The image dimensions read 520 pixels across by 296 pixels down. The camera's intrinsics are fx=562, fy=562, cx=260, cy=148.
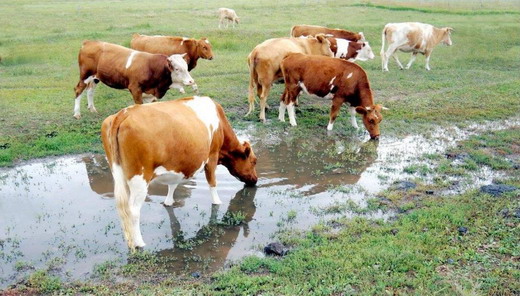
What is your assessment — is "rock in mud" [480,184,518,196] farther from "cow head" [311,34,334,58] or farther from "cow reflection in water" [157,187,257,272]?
"cow head" [311,34,334,58]

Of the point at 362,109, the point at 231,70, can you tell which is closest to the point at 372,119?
the point at 362,109

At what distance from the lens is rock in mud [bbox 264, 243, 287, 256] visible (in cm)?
661

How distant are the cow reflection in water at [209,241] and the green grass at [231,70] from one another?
150 inches

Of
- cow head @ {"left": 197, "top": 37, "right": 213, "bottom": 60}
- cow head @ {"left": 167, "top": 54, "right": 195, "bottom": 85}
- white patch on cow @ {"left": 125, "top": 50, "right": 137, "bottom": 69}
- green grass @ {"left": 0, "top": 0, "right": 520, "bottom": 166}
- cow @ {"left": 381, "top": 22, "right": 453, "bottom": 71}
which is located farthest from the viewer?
cow @ {"left": 381, "top": 22, "right": 453, "bottom": 71}

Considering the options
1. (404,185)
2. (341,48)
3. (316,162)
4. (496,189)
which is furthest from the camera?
(341,48)

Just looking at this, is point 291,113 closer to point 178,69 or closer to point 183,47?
point 178,69

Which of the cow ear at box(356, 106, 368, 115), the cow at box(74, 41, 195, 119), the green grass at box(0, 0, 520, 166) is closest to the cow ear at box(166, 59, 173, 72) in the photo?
the cow at box(74, 41, 195, 119)

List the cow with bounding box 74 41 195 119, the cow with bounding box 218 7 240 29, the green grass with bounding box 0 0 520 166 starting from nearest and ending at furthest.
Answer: the cow with bounding box 74 41 195 119 < the green grass with bounding box 0 0 520 166 < the cow with bounding box 218 7 240 29

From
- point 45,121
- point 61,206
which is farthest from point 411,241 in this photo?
point 45,121

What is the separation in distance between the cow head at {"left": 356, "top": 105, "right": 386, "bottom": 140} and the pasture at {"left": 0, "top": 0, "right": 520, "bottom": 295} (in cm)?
29

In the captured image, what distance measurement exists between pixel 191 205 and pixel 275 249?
81.2 inches

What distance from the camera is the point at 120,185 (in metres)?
6.55

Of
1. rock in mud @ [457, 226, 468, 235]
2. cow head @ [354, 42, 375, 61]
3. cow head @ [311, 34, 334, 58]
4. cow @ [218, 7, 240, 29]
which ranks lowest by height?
cow @ [218, 7, 240, 29]

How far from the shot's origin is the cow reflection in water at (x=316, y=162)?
933cm
